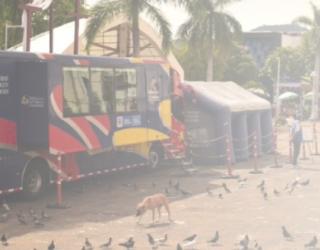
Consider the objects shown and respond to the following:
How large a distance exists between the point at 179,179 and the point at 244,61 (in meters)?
58.5

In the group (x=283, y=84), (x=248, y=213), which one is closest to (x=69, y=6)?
(x=248, y=213)

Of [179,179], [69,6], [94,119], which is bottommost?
[179,179]

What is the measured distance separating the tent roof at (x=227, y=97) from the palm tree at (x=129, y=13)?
449 cm

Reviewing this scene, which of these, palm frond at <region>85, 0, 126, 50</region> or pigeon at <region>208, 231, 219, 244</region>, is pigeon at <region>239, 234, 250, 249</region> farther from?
palm frond at <region>85, 0, 126, 50</region>

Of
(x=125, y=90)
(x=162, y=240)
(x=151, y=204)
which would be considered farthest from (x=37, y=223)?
(x=125, y=90)

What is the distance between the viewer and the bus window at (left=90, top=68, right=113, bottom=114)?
16.4 metres

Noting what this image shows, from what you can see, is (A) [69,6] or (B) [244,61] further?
(B) [244,61]

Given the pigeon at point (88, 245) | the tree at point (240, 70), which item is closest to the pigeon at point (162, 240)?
the pigeon at point (88, 245)

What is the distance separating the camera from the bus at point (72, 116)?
14.3 meters

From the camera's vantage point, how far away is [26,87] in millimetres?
14602

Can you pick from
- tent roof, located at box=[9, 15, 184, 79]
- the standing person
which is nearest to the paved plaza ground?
the standing person

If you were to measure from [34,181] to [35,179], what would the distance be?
0.05 metres

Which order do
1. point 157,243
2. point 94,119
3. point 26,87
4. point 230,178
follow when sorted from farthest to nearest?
point 230,178, point 94,119, point 26,87, point 157,243

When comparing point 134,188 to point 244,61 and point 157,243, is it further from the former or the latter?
point 244,61
